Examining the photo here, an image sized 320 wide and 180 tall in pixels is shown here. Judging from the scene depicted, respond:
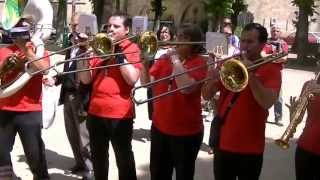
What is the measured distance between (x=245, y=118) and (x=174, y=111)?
62 centimetres

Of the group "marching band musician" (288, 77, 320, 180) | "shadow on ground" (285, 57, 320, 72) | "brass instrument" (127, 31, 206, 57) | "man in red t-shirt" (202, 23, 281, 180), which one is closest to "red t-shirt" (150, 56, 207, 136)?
"brass instrument" (127, 31, 206, 57)

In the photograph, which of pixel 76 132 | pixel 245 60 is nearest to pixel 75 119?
pixel 76 132

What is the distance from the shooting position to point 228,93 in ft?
12.6

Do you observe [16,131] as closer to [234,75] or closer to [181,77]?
[181,77]

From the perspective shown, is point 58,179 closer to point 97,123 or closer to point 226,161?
point 97,123

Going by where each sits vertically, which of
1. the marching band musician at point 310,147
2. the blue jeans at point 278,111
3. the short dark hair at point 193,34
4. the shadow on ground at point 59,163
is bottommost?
the shadow on ground at point 59,163

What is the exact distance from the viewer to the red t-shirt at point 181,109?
4.15 metres

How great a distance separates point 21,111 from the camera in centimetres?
463

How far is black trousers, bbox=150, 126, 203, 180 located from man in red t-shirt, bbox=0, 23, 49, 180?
3.57 ft

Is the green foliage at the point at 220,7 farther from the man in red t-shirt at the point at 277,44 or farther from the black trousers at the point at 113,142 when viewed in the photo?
the black trousers at the point at 113,142

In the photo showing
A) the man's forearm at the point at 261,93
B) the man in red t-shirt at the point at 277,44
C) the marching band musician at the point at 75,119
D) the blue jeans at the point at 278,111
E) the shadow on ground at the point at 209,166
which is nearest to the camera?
the man's forearm at the point at 261,93

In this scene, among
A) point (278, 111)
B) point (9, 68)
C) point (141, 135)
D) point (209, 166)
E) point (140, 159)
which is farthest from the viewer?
point (278, 111)

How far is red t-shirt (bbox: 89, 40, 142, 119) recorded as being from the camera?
4.51 m

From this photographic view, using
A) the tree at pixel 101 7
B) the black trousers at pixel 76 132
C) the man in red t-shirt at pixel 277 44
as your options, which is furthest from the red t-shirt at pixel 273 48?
the tree at pixel 101 7
